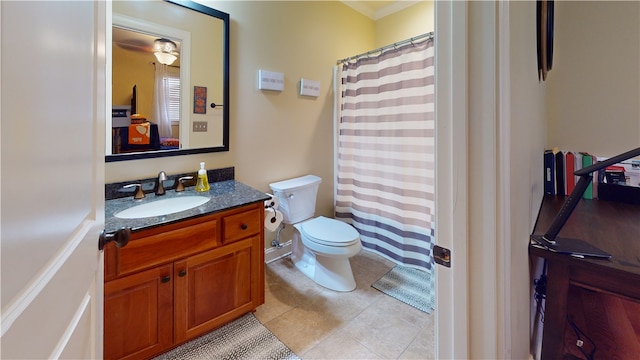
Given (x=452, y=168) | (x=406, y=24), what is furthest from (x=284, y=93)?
(x=452, y=168)

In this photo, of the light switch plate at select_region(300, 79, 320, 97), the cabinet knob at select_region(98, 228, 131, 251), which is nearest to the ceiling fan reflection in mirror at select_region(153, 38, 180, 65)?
the light switch plate at select_region(300, 79, 320, 97)

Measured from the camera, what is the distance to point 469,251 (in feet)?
2.14

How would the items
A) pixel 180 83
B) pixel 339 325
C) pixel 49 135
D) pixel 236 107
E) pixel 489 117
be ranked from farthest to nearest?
pixel 236 107 < pixel 180 83 < pixel 339 325 < pixel 489 117 < pixel 49 135

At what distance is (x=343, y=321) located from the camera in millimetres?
1718

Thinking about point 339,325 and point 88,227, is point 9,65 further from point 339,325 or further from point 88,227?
point 339,325

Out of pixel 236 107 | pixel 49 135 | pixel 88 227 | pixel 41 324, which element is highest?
pixel 236 107

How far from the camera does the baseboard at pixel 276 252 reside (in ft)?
7.84

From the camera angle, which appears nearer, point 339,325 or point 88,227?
point 88,227

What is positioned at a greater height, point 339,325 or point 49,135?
point 49,135

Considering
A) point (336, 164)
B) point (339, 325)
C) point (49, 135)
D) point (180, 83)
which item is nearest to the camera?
point (49, 135)

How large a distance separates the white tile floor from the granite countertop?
759 millimetres

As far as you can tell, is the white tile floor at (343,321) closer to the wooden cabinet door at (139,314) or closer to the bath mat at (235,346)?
the bath mat at (235,346)

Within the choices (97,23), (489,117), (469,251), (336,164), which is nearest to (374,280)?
(336,164)

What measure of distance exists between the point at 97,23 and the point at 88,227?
527mm
